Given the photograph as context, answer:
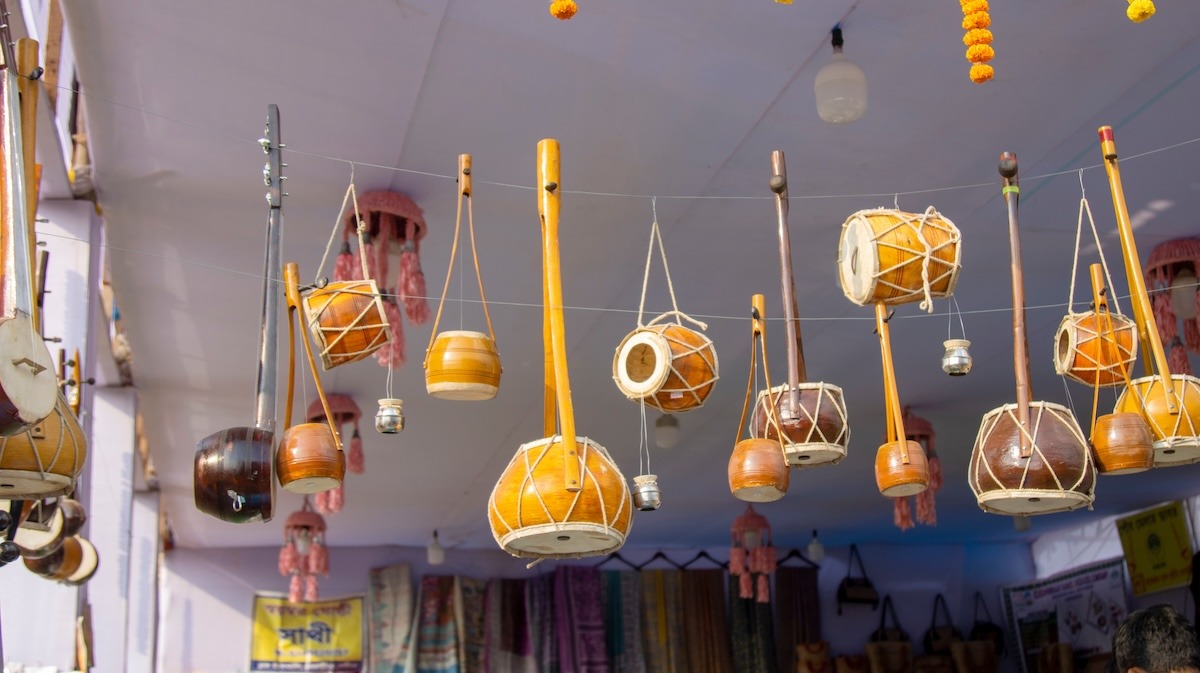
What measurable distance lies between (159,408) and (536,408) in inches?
96.3

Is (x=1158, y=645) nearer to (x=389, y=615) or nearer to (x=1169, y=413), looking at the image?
(x=1169, y=413)

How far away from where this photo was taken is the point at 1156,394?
351cm

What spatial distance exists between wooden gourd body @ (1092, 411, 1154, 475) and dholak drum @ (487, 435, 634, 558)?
1.34m

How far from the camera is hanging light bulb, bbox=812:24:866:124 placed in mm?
4137

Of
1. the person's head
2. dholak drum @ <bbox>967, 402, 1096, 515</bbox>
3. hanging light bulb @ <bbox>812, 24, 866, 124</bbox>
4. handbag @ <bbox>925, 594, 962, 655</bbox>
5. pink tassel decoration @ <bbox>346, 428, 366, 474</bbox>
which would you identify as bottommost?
the person's head

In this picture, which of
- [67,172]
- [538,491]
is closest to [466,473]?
[67,172]

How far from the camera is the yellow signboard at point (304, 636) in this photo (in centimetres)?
1136

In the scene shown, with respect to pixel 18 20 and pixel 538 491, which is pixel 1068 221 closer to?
pixel 538 491

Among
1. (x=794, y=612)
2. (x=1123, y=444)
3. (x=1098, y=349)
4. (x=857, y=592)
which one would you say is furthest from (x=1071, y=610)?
(x=1123, y=444)

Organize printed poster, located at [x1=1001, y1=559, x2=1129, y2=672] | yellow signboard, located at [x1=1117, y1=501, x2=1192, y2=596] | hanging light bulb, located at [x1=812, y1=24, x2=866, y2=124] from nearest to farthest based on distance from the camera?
hanging light bulb, located at [x1=812, y1=24, x2=866, y2=124] → yellow signboard, located at [x1=1117, y1=501, x2=1192, y2=596] → printed poster, located at [x1=1001, y1=559, x2=1129, y2=672]

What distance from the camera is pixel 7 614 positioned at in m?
5.18

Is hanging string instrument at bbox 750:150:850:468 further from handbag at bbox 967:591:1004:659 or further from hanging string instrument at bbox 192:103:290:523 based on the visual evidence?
handbag at bbox 967:591:1004:659

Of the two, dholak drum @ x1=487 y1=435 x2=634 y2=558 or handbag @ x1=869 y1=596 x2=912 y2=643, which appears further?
handbag @ x1=869 y1=596 x2=912 y2=643

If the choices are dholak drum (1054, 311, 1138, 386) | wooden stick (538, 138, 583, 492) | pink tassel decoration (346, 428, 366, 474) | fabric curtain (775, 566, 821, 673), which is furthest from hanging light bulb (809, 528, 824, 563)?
wooden stick (538, 138, 583, 492)
